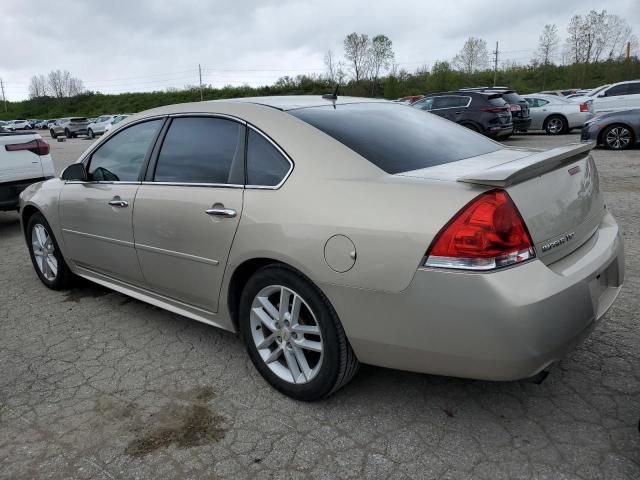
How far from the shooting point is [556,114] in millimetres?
17969

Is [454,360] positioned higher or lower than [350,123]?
lower

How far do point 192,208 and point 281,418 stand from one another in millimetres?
1240

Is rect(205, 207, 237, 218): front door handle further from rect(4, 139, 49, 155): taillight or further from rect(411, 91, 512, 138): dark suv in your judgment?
rect(411, 91, 512, 138): dark suv

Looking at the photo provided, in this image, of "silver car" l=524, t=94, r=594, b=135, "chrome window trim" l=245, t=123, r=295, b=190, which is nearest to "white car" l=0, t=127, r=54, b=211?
"chrome window trim" l=245, t=123, r=295, b=190

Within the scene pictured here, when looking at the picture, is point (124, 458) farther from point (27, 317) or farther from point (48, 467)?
point (27, 317)

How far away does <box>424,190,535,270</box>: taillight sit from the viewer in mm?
2092

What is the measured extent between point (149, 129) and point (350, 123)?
1486mm

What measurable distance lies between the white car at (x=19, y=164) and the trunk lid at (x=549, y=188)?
6.09m

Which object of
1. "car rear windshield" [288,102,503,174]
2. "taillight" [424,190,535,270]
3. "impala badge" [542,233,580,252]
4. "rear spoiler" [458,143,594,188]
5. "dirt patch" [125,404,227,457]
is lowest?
"dirt patch" [125,404,227,457]

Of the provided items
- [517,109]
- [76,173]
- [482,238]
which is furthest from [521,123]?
[482,238]

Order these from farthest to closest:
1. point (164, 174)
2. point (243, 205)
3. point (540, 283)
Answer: point (164, 174)
point (243, 205)
point (540, 283)

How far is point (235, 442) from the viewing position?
2457 mm

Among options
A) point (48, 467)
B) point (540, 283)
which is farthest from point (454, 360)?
point (48, 467)

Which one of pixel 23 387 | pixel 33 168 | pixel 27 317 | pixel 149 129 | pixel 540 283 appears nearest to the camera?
pixel 540 283
